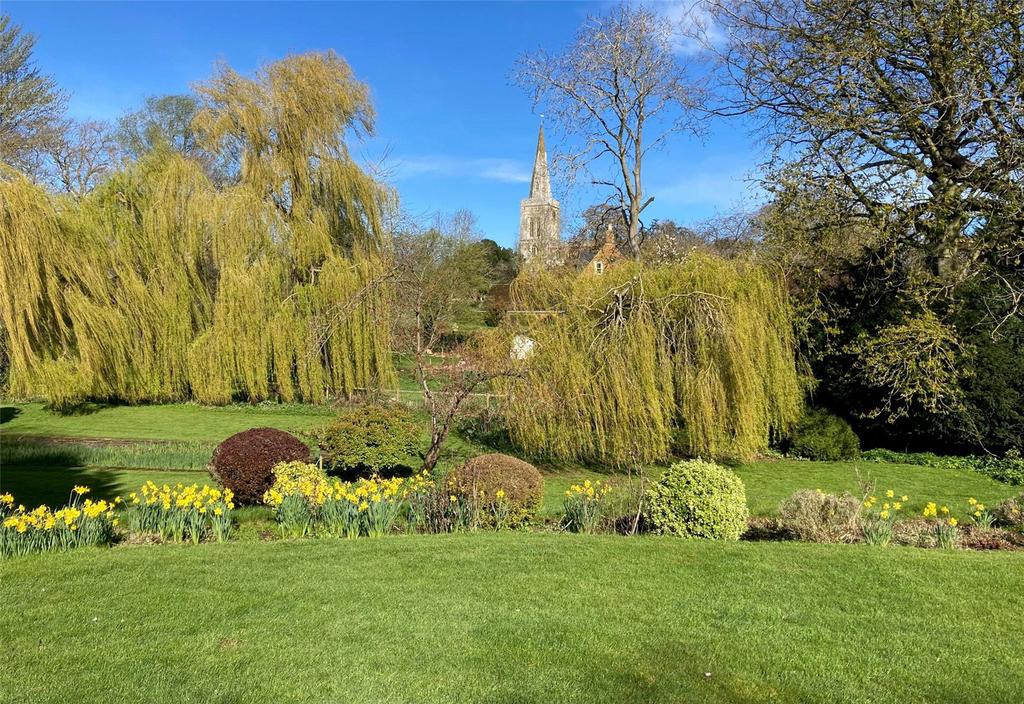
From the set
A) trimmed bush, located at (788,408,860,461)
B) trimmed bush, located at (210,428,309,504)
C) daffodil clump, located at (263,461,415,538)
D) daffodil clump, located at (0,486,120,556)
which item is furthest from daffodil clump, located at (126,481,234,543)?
trimmed bush, located at (788,408,860,461)

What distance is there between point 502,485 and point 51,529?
439cm

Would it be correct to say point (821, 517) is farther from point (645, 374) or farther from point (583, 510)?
point (645, 374)

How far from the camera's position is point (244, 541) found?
21.3ft

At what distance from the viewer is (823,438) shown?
13297 millimetres

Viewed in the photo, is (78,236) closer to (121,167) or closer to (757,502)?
(121,167)

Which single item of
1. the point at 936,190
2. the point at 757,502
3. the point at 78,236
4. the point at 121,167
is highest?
the point at 121,167

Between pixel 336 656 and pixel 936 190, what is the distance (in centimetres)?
1411

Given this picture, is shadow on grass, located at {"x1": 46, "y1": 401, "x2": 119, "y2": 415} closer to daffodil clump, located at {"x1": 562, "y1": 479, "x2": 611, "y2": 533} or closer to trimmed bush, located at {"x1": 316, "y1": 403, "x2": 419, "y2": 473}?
trimmed bush, located at {"x1": 316, "y1": 403, "x2": 419, "y2": 473}

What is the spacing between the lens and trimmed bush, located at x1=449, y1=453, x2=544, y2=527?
7398mm

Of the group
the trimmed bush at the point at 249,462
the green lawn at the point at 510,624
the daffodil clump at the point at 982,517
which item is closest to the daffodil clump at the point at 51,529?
the green lawn at the point at 510,624

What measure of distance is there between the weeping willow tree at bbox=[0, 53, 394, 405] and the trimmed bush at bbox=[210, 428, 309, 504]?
6.76 m

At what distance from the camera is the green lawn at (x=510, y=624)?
3408mm

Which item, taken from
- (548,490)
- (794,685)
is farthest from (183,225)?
(794,685)

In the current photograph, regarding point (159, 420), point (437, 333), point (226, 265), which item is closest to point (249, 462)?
point (437, 333)
